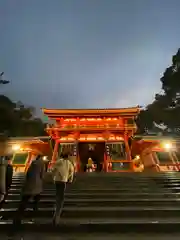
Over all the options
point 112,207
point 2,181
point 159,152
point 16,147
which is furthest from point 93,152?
point 2,181

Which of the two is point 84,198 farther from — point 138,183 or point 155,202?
point 138,183

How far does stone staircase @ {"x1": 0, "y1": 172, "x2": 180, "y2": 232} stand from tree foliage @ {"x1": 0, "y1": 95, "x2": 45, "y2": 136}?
960 inches

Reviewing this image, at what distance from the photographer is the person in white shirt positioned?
5477 mm

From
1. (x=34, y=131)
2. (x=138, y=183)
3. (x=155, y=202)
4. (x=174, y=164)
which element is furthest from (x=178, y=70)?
(x=155, y=202)

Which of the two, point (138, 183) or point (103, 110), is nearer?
point (138, 183)

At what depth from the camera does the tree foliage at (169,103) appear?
108 ft

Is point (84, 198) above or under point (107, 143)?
under

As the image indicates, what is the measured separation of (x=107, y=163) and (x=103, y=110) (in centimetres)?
498

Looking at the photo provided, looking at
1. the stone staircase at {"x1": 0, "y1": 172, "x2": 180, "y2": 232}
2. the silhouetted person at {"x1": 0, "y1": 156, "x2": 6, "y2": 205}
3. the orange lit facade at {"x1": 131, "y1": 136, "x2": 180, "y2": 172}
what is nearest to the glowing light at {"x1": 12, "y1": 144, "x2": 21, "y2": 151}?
the orange lit facade at {"x1": 131, "y1": 136, "x2": 180, "y2": 172}

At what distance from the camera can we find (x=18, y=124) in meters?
35.1

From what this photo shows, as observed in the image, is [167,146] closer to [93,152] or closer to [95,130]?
[95,130]

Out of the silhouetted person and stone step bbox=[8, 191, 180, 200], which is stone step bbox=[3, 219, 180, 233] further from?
stone step bbox=[8, 191, 180, 200]

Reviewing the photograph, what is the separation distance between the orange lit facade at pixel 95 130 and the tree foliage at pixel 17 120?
38.8ft

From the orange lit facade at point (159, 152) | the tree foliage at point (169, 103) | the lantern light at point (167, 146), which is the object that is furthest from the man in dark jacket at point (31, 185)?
the tree foliage at point (169, 103)
